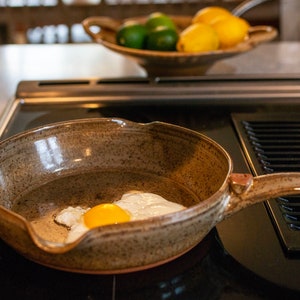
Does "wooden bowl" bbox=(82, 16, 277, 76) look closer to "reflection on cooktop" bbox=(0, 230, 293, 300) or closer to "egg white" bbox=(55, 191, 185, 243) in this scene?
"egg white" bbox=(55, 191, 185, 243)

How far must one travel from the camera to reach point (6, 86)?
1180mm

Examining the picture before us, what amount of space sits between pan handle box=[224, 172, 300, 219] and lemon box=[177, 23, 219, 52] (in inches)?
23.7

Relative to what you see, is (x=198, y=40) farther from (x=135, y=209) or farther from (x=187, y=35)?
(x=135, y=209)

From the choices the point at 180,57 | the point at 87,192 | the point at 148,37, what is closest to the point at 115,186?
the point at 87,192

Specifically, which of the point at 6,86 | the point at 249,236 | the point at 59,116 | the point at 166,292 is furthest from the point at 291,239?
the point at 6,86

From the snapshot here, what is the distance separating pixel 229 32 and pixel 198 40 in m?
0.10

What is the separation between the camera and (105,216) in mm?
549

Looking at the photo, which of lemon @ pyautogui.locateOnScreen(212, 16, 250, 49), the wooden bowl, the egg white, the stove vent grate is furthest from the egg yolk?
lemon @ pyautogui.locateOnScreen(212, 16, 250, 49)

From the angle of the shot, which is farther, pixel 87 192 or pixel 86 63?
pixel 86 63

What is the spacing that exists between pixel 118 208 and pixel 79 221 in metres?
0.04

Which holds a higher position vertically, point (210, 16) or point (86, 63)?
point (210, 16)

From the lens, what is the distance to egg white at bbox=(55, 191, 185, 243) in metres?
0.57

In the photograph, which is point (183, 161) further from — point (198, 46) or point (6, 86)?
point (6, 86)

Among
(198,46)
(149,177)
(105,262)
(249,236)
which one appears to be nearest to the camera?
(105,262)
